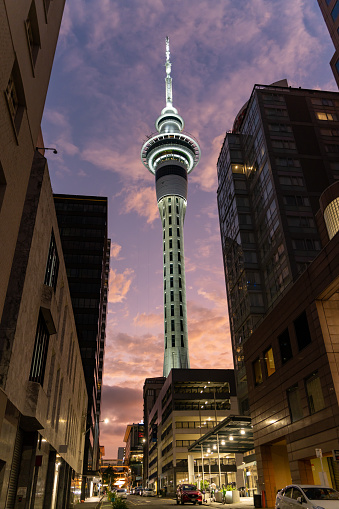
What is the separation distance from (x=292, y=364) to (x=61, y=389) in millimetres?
16291

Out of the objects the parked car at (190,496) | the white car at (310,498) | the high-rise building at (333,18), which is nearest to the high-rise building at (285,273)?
the white car at (310,498)

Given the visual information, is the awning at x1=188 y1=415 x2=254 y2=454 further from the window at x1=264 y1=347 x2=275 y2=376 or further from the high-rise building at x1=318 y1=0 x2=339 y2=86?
the high-rise building at x1=318 y1=0 x2=339 y2=86

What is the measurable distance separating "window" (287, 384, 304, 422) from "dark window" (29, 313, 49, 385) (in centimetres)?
1695

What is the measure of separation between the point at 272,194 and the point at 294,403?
1609 inches

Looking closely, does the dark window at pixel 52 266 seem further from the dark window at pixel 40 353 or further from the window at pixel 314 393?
the window at pixel 314 393

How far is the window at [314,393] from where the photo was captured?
24625 mm

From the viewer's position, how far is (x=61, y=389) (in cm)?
2853

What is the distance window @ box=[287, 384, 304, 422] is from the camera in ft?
89.9

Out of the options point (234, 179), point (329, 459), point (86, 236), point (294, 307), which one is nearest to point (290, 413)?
point (329, 459)

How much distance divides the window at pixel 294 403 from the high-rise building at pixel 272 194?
28.0 m

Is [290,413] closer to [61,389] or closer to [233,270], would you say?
[61,389]

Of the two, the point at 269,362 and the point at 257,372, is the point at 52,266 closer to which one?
the point at 269,362

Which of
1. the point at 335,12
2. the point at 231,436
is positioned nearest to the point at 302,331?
the point at 231,436

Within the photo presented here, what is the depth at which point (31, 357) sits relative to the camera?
1812cm
